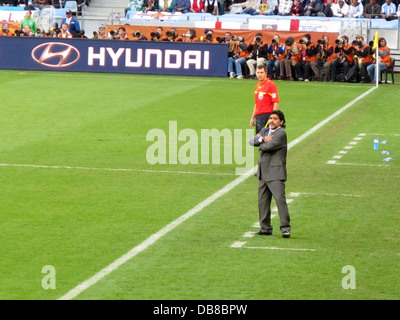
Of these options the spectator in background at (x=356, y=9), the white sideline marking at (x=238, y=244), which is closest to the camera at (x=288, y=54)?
the spectator in background at (x=356, y=9)

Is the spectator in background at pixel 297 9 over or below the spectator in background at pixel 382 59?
over

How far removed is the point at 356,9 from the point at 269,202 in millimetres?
30670

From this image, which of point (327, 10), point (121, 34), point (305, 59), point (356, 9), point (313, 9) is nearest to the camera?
point (305, 59)

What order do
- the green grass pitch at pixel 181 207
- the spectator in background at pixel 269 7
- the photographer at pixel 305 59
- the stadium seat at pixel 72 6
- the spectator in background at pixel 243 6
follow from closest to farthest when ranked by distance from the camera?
the green grass pitch at pixel 181 207
the photographer at pixel 305 59
the spectator in background at pixel 269 7
the spectator in background at pixel 243 6
the stadium seat at pixel 72 6

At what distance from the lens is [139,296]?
1059 centimetres

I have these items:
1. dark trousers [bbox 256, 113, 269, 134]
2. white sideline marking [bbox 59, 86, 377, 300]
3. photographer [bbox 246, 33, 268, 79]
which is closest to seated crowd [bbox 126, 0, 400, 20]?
photographer [bbox 246, 33, 268, 79]

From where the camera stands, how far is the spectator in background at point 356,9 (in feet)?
140

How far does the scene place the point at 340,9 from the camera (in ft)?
140

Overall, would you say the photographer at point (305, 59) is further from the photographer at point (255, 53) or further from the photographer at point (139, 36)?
the photographer at point (139, 36)

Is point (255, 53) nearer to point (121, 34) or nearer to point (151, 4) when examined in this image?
point (121, 34)

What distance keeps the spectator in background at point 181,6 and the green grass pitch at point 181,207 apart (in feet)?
56.0

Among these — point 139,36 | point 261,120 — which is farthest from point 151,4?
point 261,120
